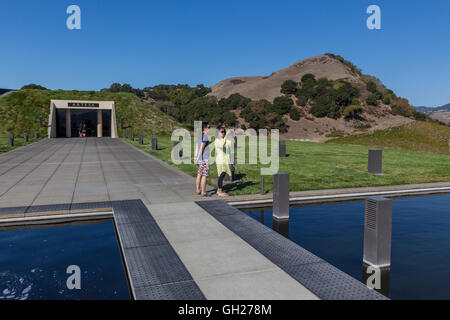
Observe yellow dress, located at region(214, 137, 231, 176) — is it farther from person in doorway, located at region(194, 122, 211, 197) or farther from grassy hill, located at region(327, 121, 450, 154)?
grassy hill, located at region(327, 121, 450, 154)

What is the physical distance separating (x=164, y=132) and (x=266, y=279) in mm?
46283

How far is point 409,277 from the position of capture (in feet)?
17.1

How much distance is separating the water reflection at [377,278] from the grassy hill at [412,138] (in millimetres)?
27222

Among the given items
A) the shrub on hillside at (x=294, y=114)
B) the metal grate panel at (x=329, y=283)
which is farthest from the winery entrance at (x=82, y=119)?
the metal grate panel at (x=329, y=283)

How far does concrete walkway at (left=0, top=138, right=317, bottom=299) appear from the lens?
179 inches

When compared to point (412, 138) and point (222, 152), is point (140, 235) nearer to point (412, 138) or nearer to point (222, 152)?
point (222, 152)

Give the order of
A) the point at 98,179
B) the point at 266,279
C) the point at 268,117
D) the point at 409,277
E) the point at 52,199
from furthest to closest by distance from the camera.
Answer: the point at 268,117, the point at 98,179, the point at 52,199, the point at 409,277, the point at 266,279

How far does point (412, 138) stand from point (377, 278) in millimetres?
32073

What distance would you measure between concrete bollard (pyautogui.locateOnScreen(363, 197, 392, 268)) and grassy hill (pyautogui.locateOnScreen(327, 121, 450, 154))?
26929 millimetres

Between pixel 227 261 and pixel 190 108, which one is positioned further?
pixel 190 108

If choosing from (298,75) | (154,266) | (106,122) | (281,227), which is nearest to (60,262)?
(154,266)

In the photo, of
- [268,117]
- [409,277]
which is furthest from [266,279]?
[268,117]

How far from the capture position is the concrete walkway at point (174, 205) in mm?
4559
